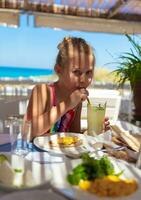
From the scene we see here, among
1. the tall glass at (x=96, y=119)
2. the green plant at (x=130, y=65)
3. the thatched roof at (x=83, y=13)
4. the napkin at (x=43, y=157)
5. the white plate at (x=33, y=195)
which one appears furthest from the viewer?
the thatched roof at (x=83, y=13)

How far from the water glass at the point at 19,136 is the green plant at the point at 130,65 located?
1.64 ft

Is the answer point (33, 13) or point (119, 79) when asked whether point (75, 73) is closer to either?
point (119, 79)

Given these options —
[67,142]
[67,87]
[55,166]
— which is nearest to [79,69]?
[67,87]

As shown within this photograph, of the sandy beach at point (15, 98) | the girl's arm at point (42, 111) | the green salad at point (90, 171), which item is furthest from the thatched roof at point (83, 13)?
the green salad at point (90, 171)

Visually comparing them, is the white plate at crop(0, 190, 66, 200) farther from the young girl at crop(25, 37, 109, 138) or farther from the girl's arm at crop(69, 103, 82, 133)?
the girl's arm at crop(69, 103, 82, 133)

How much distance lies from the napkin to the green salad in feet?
0.56

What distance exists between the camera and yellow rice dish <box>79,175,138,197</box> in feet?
2.18

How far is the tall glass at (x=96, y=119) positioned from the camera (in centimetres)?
128

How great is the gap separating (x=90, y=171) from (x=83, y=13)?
4644 millimetres

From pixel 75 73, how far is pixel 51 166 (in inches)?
30.5

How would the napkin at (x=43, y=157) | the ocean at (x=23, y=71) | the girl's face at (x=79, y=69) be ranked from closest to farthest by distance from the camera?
the napkin at (x=43, y=157) → the girl's face at (x=79, y=69) → the ocean at (x=23, y=71)

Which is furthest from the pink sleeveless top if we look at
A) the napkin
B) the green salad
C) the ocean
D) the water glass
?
the ocean

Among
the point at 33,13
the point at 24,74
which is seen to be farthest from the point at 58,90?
the point at 24,74

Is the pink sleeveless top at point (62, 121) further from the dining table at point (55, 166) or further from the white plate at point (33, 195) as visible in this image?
the white plate at point (33, 195)
